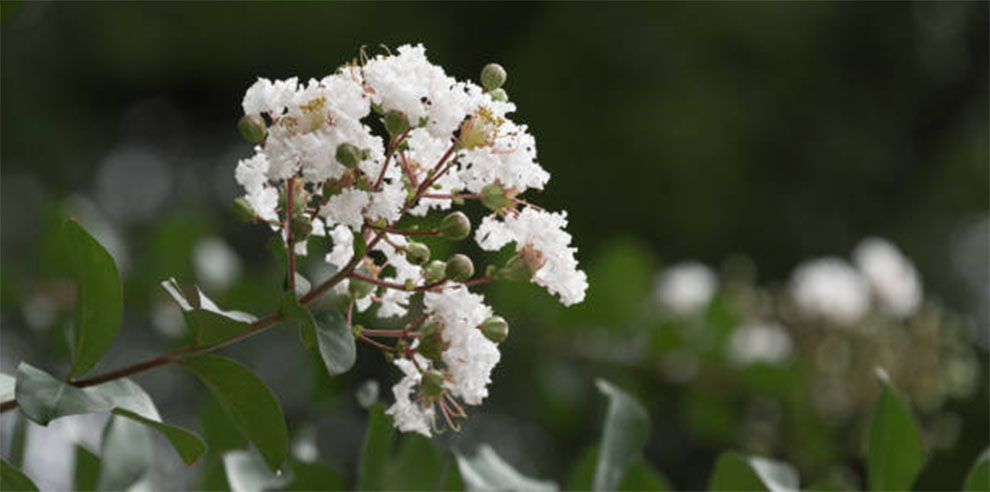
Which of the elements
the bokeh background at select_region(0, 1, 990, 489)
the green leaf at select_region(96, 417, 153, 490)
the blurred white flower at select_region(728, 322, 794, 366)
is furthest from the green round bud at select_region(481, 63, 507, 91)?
the bokeh background at select_region(0, 1, 990, 489)

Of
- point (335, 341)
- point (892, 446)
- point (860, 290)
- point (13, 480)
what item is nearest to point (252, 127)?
point (335, 341)

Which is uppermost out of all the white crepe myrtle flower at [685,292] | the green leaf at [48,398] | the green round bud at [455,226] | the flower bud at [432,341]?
the white crepe myrtle flower at [685,292]

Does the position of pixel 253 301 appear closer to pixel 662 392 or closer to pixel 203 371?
pixel 662 392

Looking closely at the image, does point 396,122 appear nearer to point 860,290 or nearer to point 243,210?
point 243,210

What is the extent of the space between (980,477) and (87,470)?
0.95 metres

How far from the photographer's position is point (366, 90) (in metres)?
0.96

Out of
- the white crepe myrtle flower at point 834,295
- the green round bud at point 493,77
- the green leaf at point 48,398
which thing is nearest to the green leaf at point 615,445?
the green round bud at point 493,77

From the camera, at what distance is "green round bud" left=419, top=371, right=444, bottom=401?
3.22 ft

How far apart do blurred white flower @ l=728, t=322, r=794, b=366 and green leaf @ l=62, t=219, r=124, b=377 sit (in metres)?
1.83

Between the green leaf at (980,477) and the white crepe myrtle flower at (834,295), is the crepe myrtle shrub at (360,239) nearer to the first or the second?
the green leaf at (980,477)

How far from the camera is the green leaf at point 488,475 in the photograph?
1.27 meters

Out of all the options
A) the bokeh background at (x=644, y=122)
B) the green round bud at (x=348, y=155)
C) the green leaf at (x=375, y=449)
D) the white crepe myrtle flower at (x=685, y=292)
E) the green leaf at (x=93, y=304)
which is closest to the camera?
the green round bud at (x=348, y=155)

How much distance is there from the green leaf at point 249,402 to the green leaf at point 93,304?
0.08 metres

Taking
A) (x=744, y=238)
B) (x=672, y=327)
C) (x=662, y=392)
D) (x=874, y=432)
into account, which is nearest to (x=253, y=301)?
(x=672, y=327)
